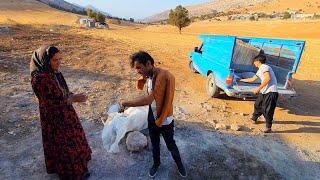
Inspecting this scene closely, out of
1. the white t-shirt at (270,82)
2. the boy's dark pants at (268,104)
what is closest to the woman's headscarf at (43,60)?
the white t-shirt at (270,82)

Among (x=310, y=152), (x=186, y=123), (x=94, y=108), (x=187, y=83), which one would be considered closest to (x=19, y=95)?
(x=94, y=108)

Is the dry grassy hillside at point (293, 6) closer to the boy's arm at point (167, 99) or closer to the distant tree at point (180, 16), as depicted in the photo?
the distant tree at point (180, 16)

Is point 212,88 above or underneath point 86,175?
above

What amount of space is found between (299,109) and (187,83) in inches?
133

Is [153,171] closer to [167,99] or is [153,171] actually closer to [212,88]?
[167,99]

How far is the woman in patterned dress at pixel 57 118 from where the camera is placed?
3.76 metres

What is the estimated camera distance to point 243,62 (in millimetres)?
8672

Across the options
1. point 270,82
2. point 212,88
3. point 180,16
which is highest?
point 270,82

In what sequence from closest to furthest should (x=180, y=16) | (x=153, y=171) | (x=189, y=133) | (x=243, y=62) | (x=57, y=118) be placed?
(x=57, y=118) → (x=153, y=171) → (x=189, y=133) → (x=243, y=62) → (x=180, y=16)

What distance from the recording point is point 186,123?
666 cm

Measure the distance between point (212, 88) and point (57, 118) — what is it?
17.9 ft

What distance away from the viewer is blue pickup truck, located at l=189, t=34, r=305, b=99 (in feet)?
25.4

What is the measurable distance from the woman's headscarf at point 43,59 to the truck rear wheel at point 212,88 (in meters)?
5.50

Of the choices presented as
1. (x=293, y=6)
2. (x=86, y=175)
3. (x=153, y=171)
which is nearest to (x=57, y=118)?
(x=86, y=175)
